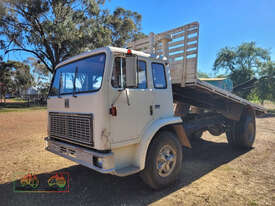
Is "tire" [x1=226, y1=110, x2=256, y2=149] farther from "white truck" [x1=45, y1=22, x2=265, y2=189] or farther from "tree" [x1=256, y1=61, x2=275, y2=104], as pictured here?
"tree" [x1=256, y1=61, x2=275, y2=104]

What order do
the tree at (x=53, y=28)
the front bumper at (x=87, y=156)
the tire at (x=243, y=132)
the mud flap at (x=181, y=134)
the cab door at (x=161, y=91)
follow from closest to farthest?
the front bumper at (x=87, y=156), the cab door at (x=161, y=91), the mud flap at (x=181, y=134), the tire at (x=243, y=132), the tree at (x=53, y=28)

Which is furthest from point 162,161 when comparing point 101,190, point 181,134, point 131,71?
point 131,71

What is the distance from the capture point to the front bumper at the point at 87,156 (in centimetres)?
264

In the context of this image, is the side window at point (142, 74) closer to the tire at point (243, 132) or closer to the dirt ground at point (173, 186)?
the dirt ground at point (173, 186)

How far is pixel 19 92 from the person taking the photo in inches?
2264

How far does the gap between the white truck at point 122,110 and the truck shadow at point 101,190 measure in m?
0.29

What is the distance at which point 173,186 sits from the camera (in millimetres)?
3566

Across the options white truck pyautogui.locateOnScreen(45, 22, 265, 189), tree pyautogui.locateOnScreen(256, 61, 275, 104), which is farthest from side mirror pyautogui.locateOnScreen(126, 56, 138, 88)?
tree pyautogui.locateOnScreen(256, 61, 275, 104)

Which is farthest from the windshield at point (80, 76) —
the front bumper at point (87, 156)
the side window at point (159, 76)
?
the side window at point (159, 76)

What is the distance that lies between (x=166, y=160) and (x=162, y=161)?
9 cm

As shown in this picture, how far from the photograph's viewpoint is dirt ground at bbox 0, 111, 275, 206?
121 inches

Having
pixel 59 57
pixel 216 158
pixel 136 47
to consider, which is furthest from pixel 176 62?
pixel 59 57

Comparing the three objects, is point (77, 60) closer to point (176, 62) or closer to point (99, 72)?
point (99, 72)

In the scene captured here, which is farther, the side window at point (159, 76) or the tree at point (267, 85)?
the tree at point (267, 85)
